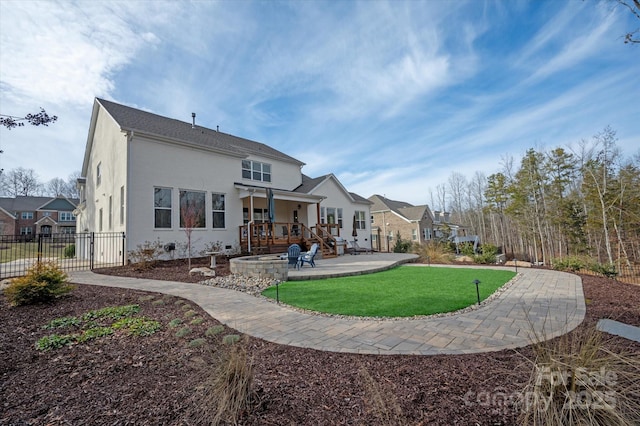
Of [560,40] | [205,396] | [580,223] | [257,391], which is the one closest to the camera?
[205,396]

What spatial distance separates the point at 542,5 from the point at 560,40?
157 centimetres

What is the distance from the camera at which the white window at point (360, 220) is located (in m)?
23.1

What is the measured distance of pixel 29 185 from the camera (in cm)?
4875

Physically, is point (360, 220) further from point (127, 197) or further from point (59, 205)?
point (59, 205)

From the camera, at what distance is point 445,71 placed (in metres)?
10.3

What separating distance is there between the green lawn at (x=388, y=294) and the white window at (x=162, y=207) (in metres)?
8.06

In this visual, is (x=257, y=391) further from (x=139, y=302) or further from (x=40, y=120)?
(x=40, y=120)

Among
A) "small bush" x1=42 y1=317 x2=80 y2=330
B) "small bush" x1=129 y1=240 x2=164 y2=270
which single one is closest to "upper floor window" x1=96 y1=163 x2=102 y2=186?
"small bush" x1=129 y1=240 x2=164 y2=270

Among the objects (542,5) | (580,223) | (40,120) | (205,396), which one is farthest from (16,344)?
(580,223)

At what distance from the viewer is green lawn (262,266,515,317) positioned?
17.5 feet

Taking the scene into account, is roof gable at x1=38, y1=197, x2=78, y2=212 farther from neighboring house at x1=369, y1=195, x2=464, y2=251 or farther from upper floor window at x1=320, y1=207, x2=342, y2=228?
neighboring house at x1=369, y1=195, x2=464, y2=251

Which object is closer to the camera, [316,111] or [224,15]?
[224,15]

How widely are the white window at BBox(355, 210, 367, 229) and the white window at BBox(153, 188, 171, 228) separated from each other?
1431 cm

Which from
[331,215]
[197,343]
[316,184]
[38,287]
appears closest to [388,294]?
[197,343]
